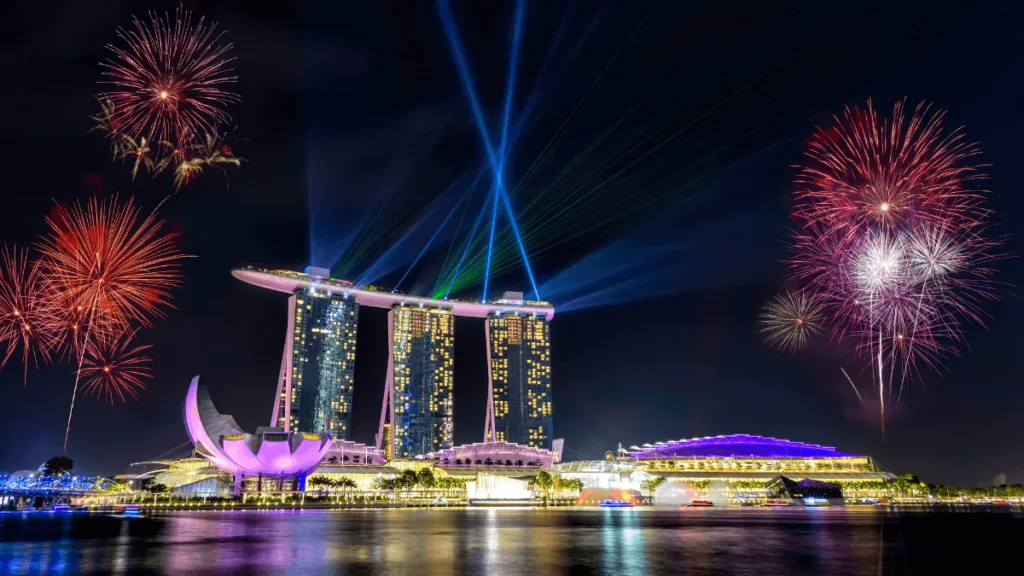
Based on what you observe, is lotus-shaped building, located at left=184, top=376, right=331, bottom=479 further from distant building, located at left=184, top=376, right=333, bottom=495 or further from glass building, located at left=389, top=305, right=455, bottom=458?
glass building, located at left=389, top=305, right=455, bottom=458

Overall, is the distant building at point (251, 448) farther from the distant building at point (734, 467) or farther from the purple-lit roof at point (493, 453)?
the distant building at point (734, 467)

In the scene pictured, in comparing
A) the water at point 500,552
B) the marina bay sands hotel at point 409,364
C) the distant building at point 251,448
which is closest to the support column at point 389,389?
the marina bay sands hotel at point 409,364

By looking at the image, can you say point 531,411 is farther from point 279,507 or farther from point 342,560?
point 342,560

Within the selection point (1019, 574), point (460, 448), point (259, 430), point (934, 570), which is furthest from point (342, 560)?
point (460, 448)

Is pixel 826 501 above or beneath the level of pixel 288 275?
beneath

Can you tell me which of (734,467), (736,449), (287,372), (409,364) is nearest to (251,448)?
(287,372)

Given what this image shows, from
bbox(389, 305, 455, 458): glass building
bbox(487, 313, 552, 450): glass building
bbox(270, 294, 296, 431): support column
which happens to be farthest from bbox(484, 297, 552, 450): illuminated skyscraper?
bbox(270, 294, 296, 431): support column

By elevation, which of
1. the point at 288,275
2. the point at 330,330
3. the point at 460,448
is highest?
the point at 288,275
